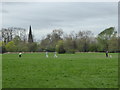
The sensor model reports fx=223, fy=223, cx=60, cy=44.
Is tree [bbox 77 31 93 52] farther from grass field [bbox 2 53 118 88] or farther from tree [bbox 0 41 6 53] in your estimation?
grass field [bbox 2 53 118 88]

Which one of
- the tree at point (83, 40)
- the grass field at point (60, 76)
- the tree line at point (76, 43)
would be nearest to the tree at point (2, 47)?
the tree line at point (76, 43)

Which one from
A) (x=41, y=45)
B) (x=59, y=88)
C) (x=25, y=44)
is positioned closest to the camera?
(x=59, y=88)

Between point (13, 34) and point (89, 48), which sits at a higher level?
point (13, 34)

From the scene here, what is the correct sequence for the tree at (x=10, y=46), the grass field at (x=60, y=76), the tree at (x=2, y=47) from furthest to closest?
the tree at (x=10, y=46) → the tree at (x=2, y=47) → the grass field at (x=60, y=76)

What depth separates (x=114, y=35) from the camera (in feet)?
260

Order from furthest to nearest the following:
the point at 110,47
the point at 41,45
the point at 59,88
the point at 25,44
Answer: the point at 41,45
the point at 25,44
the point at 110,47
the point at 59,88

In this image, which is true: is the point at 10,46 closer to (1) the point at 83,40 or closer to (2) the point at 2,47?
(2) the point at 2,47

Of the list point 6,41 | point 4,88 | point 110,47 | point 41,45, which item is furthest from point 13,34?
point 4,88

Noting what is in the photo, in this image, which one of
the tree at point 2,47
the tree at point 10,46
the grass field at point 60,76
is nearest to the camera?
the grass field at point 60,76

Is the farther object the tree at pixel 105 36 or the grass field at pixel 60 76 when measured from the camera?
the tree at pixel 105 36

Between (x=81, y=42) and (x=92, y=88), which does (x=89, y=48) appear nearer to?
(x=81, y=42)

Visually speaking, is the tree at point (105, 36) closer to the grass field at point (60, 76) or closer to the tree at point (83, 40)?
the tree at point (83, 40)

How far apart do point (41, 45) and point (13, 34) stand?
11709 mm

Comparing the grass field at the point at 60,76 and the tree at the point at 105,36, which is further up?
the tree at the point at 105,36
